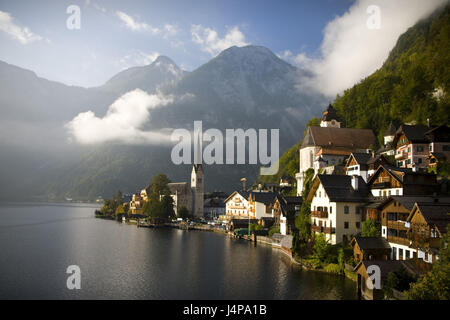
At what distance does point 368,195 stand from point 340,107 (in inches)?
2839

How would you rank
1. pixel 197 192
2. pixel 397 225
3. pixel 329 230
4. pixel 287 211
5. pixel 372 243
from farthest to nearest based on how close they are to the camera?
pixel 197 192 < pixel 287 211 < pixel 329 230 < pixel 372 243 < pixel 397 225

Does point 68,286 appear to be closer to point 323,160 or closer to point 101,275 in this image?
point 101,275

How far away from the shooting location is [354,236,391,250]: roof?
42219 millimetres

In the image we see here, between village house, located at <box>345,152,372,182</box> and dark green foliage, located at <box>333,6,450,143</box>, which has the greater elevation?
dark green foliage, located at <box>333,6,450,143</box>

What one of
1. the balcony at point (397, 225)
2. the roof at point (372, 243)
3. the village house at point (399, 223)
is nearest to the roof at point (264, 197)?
the village house at point (399, 223)

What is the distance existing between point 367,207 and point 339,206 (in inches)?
144

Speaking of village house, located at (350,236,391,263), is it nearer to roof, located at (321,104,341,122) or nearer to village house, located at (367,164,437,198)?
village house, located at (367,164,437,198)

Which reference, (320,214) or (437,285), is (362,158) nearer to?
(320,214)

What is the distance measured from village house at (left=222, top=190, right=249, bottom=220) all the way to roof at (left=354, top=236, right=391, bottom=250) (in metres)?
62.2

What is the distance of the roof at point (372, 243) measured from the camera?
4222 cm

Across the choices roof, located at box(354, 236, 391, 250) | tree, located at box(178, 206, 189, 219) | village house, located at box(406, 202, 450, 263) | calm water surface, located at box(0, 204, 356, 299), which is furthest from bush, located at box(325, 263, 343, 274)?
tree, located at box(178, 206, 189, 219)

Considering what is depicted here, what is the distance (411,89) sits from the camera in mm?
86750

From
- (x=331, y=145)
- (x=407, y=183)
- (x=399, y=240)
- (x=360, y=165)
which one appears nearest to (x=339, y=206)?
(x=407, y=183)
